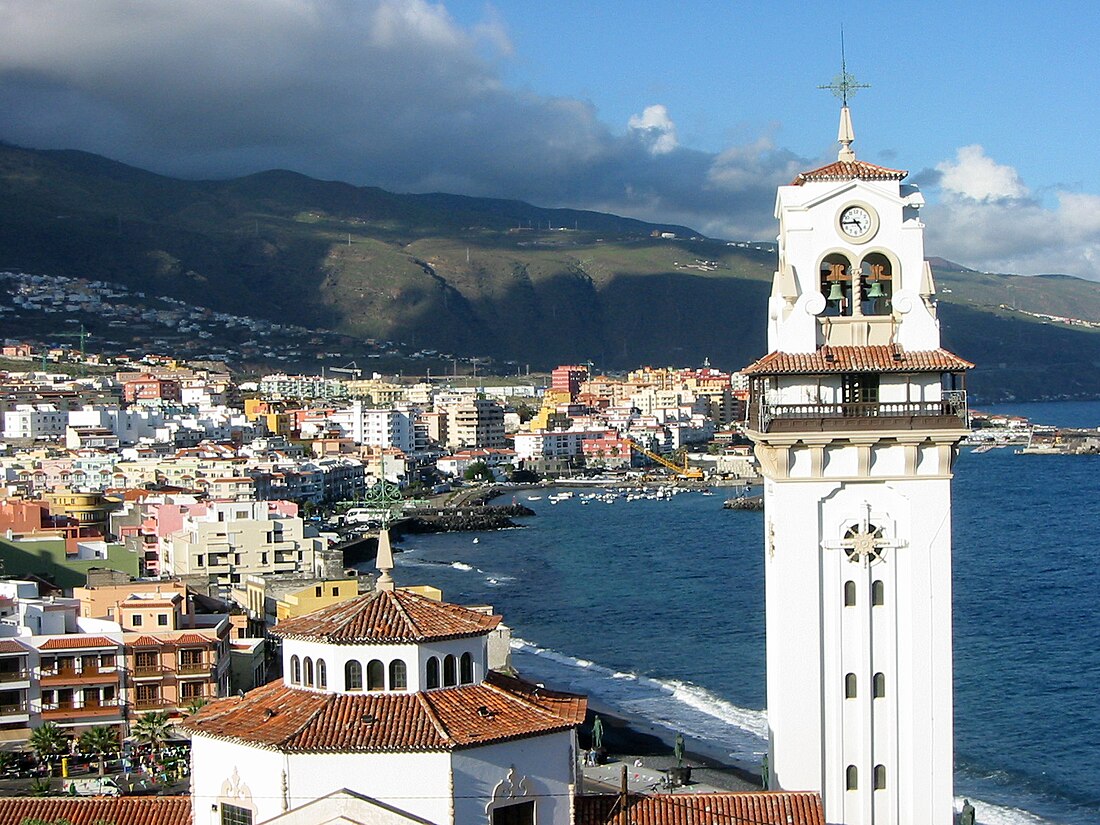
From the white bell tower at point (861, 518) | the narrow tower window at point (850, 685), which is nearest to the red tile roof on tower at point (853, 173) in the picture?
the white bell tower at point (861, 518)

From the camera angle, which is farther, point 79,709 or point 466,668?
point 79,709

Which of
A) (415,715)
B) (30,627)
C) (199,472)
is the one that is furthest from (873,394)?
(199,472)

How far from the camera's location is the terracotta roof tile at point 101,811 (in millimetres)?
19016

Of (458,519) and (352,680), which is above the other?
(352,680)

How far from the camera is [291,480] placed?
402 ft

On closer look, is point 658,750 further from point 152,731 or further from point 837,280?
point 837,280

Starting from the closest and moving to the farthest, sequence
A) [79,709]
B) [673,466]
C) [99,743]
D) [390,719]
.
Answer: [390,719], [99,743], [79,709], [673,466]

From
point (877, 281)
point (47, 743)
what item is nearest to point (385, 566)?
point (877, 281)

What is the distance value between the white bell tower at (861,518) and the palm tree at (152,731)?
1970 cm

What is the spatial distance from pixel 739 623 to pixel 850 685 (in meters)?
48.1

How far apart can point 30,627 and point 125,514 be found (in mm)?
44133

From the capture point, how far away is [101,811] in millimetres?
19328

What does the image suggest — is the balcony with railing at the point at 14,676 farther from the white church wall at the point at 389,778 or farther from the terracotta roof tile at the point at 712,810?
the white church wall at the point at 389,778

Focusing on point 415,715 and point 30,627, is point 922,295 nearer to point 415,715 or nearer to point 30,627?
point 415,715
